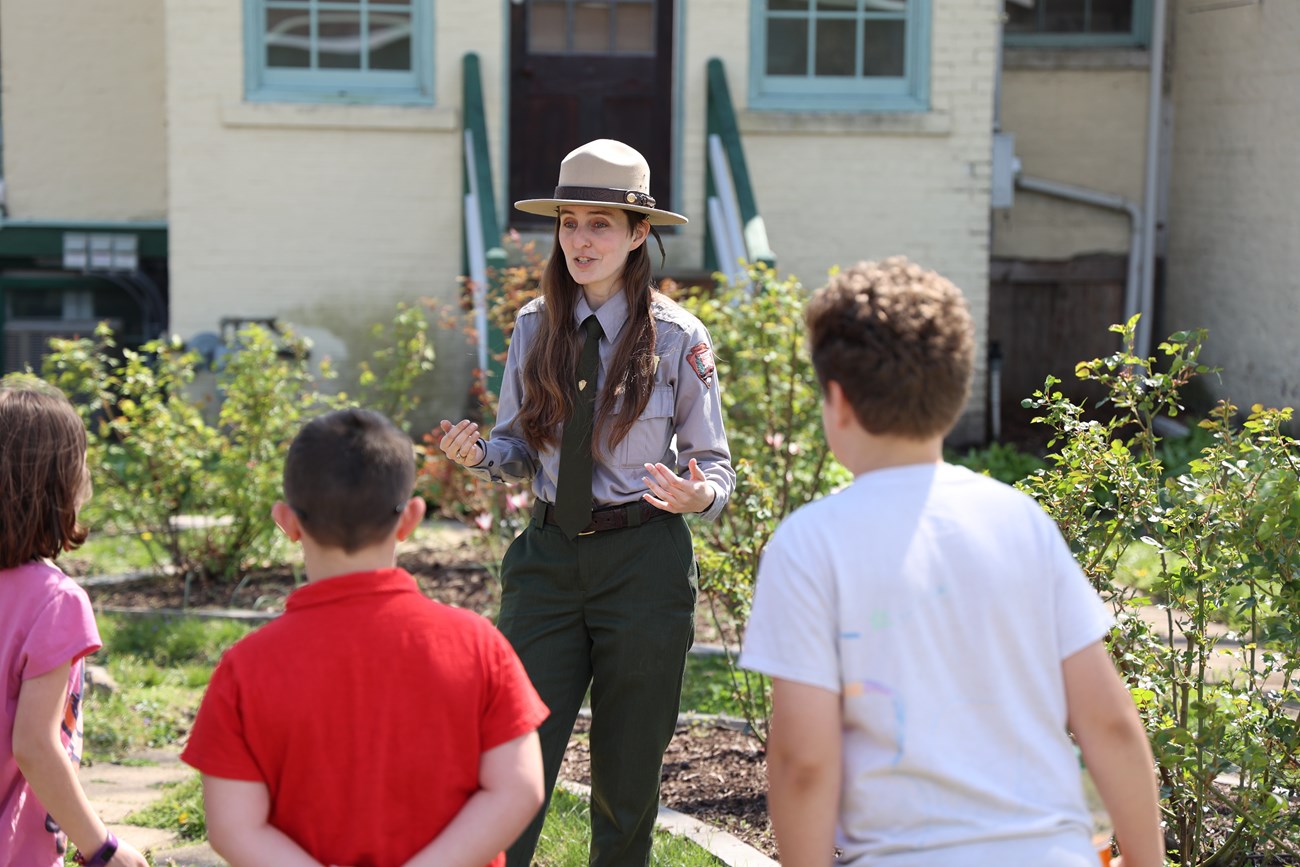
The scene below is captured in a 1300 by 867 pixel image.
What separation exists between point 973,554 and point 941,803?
35 cm

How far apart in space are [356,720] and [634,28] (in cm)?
819

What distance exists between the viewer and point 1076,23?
11.3m

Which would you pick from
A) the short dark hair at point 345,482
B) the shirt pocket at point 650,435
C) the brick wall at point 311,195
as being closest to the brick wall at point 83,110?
the brick wall at point 311,195

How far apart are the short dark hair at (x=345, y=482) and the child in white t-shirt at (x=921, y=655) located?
0.58 m

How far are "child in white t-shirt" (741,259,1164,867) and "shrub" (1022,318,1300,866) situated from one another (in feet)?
4.20

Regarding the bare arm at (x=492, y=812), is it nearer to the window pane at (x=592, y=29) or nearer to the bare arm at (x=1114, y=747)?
the bare arm at (x=1114, y=747)

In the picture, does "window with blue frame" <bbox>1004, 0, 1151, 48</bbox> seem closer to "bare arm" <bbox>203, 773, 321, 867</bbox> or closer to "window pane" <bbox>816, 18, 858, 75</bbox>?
"window pane" <bbox>816, 18, 858, 75</bbox>

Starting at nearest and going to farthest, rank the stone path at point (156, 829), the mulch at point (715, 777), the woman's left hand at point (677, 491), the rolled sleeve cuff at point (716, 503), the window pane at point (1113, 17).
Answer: the woman's left hand at point (677, 491) < the rolled sleeve cuff at point (716, 503) < the stone path at point (156, 829) < the mulch at point (715, 777) < the window pane at point (1113, 17)

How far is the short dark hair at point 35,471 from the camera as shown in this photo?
2.58 meters

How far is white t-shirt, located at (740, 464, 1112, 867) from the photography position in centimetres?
207

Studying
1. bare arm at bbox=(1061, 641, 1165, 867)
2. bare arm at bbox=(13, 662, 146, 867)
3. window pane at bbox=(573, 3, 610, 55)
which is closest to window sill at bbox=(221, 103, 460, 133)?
window pane at bbox=(573, 3, 610, 55)

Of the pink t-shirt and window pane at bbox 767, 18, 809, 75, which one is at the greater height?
window pane at bbox 767, 18, 809, 75

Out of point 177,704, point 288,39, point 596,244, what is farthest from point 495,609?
point 288,39

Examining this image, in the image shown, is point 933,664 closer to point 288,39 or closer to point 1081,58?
point 288,39
